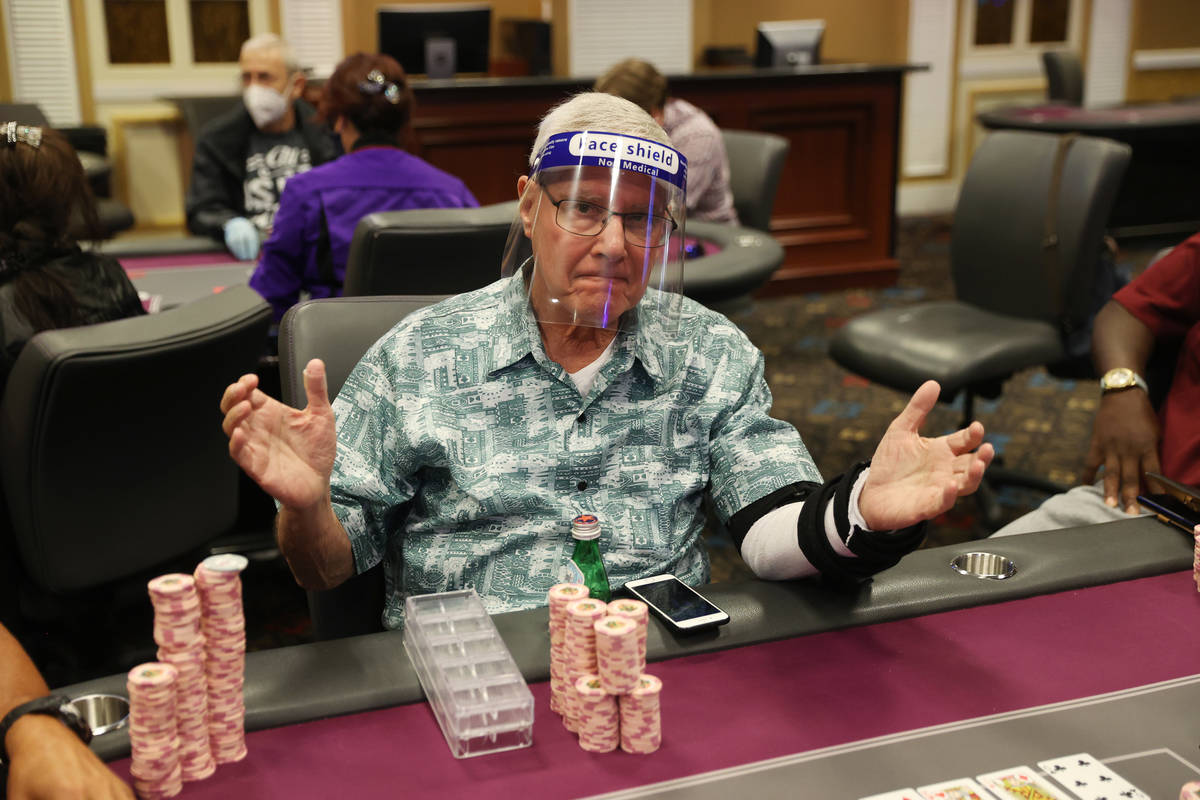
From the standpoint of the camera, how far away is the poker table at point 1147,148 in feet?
21.8

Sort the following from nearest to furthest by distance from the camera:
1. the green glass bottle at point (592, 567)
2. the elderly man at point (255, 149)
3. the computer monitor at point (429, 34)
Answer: the green glass bottle at point (592, 567) < the elderly man at point (255, 149) < the computer monitor at point (429, 34)

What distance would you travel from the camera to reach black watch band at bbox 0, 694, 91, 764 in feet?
3.18

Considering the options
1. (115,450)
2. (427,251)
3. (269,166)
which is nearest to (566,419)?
(427,251)

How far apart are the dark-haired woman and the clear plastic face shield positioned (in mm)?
1292

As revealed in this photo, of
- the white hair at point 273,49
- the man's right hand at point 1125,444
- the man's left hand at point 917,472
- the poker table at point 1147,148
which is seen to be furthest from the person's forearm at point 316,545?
the poker table at point 1147,148

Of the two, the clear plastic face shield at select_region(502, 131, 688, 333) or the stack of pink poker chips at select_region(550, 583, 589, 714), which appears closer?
the stack of pink poker chips at select_region(550, 583, 589, 714)

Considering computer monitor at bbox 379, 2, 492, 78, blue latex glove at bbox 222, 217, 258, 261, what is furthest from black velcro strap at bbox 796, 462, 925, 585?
computer monitor at bbox 379, 2, 492, 78

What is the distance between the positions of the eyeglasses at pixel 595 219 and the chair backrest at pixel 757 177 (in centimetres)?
293

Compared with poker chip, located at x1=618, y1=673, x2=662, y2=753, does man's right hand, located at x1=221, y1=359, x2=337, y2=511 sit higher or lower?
higher

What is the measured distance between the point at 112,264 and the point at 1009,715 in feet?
6.93

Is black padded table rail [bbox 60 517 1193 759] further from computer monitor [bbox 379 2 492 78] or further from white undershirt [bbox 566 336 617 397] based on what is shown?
computer monitor [bbox 379 2 492 78]

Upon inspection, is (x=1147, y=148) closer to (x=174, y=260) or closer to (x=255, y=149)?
(x=255, y=149)

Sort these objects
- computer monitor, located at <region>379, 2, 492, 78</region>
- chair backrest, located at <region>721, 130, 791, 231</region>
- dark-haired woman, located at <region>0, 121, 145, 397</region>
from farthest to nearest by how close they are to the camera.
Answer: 1. computer monitor, located at <region>379, 2, 492, 78</region>
2. chair backrest, located at <region>721, 130, 791, 231</region>
3. dark-haired woman, located at <region>0, 121, 145, 397</region>

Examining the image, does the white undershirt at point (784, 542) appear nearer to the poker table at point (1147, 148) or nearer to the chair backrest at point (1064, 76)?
the poker table at point (1147, 148)
